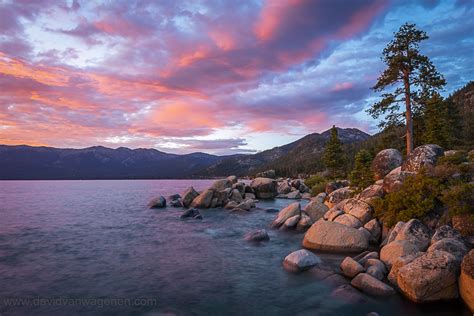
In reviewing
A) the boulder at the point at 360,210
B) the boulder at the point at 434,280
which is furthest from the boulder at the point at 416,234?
the boulder at the point at 360,210

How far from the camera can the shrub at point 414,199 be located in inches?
658

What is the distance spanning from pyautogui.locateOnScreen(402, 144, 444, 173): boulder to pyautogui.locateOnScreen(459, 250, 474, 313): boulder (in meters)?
11.0

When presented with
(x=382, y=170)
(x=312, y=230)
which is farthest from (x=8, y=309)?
(x=382, y=170)

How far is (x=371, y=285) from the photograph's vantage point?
1170 centimetres

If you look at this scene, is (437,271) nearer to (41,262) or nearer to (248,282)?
(248,282)

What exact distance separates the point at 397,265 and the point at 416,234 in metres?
3.49

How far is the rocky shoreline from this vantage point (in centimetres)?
1078

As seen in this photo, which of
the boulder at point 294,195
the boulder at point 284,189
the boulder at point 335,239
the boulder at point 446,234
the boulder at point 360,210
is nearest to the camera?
the boulder at point 446,234

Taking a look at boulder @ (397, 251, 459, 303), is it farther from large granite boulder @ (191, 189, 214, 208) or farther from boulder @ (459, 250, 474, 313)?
large granite boulder @ (191, 189, 214, 208)

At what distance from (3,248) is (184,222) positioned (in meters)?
13.7

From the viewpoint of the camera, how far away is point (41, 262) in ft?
55.2

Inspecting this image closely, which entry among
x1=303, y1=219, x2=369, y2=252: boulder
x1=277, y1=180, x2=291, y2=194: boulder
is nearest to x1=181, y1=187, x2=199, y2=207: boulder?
x1=277, y1=180, x2=291, y2=194: boulder

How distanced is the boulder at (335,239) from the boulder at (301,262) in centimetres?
253

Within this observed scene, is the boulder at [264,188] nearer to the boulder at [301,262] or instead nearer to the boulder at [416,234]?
the boulder at [416,234]
